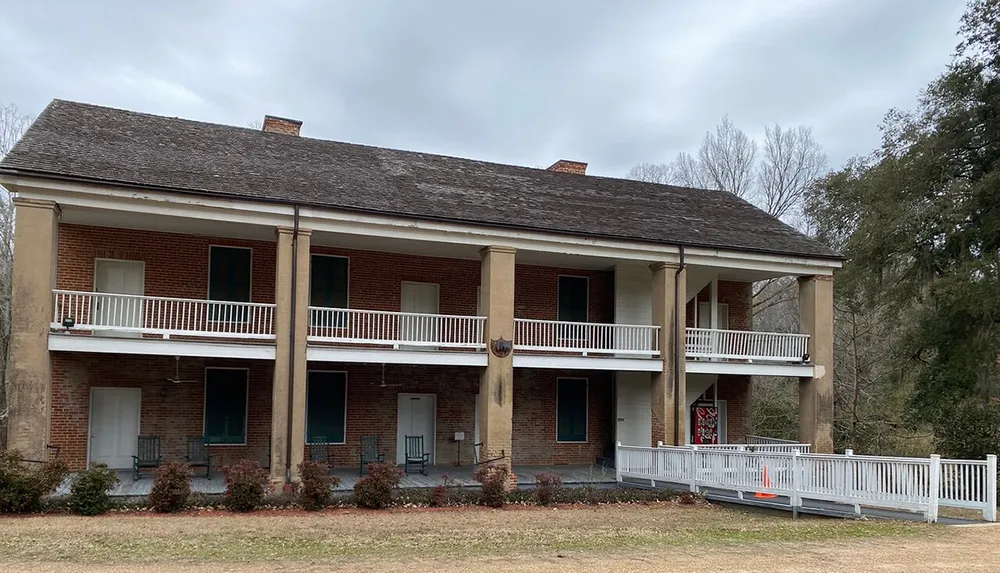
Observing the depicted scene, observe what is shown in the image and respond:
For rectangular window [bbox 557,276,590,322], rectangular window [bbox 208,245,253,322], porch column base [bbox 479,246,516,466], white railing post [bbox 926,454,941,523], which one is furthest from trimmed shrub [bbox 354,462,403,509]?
white railing post [bbox 926,454,941,523]

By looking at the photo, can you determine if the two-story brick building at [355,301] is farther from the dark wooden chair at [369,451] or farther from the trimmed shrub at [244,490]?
the trimmed shrub at [244,490]

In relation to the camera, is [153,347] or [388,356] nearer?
[153,347]

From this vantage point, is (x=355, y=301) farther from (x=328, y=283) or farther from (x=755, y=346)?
(x=755, y=346)

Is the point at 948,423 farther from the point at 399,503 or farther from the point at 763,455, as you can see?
the point at 399,503

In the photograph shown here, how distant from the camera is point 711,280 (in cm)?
2172

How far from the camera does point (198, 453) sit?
1772 cm

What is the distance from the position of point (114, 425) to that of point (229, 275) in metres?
4.16

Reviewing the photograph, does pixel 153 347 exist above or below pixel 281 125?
below

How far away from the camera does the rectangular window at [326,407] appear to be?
19078 mm

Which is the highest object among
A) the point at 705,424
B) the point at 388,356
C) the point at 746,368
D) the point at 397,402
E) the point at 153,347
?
the point at 153,347

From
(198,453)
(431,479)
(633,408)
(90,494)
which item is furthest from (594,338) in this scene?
(90,494)

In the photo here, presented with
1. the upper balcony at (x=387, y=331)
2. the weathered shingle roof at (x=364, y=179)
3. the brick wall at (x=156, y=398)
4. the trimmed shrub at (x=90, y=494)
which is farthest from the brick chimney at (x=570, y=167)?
the trimmed shrub at (x=90, y=494)

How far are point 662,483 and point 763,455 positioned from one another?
3.12 m

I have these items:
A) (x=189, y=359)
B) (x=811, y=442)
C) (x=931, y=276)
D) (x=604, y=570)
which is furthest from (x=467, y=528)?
(x=931, y=276)
